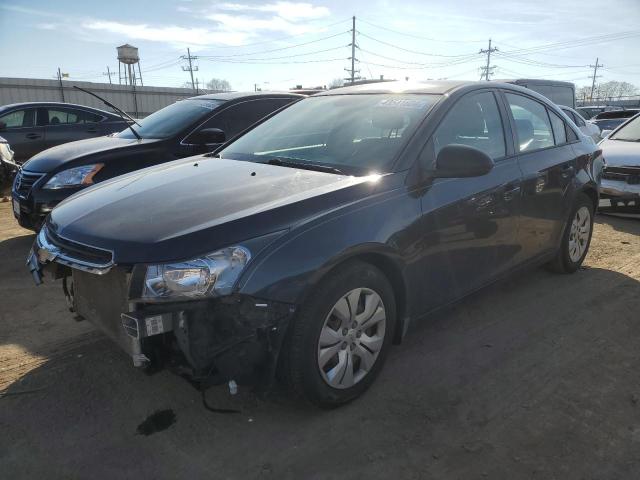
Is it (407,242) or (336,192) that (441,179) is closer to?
(407,242)

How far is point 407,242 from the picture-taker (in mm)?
2799

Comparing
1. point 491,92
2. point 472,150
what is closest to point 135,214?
point 472,150

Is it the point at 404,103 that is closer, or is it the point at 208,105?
the point at 404,103

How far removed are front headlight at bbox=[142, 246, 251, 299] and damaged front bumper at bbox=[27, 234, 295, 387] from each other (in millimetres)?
43

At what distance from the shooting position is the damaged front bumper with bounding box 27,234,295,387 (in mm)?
2203

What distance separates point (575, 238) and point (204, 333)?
3788 mm

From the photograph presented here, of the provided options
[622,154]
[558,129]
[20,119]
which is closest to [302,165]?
[558,129]

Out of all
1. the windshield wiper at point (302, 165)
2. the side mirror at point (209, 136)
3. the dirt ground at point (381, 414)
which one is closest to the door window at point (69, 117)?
the side mirror at point (209, 136)

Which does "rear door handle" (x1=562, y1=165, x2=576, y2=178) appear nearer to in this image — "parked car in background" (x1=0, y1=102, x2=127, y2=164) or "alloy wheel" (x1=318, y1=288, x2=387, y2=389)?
"alloy wheel" (x1=318, y1=288, x2=387, y2=389)

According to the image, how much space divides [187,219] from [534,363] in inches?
91.2

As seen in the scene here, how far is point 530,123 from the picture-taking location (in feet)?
13.4

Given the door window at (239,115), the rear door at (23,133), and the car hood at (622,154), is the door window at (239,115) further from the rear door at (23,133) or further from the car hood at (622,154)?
the rear door at (23,133)

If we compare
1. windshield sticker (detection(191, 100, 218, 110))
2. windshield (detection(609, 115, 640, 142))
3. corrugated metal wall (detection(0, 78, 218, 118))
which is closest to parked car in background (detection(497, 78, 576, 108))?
windshield (detection(609, 115, 640, 142))

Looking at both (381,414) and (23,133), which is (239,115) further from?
(23,133)
